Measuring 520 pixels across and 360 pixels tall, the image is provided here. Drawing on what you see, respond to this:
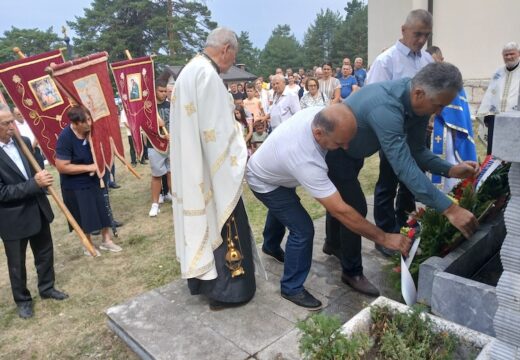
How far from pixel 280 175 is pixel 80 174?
2794mm

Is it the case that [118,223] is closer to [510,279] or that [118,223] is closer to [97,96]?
[97,96]

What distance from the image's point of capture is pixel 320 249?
4.18m

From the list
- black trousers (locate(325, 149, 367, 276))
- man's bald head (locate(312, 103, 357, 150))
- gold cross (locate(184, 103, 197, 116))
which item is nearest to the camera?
man's bald head (locate(312, 103, 357, 150))

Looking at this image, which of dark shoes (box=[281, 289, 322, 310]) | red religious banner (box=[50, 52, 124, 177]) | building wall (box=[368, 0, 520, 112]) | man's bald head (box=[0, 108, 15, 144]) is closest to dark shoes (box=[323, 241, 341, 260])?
dark shoes (box=[281, 289, 322, 310])

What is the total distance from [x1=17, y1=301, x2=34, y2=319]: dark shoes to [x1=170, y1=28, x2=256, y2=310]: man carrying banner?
1.59 metres

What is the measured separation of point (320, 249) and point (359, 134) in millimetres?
1596

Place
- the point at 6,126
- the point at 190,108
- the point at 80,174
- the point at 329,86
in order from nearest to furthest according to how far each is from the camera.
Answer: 1. the point at 190,108
2. the point at 6,126
3. the point at 80,174
4. the point at 329,86

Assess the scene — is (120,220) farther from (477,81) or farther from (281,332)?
(477,81)

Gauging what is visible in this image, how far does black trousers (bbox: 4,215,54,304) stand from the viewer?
3.60 m

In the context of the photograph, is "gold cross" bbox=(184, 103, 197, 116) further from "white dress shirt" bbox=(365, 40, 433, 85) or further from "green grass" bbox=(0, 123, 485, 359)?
"white dress shirt" bbox=(365, 40, 433, 85)

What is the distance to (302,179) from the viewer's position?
271 cm

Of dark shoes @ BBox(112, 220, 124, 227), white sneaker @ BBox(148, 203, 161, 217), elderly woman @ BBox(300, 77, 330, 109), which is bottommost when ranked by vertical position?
dark shoes @ BBox(112, 220, 124, 227)

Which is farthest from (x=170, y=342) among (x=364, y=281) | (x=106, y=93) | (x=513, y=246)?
(x=106, y=93)

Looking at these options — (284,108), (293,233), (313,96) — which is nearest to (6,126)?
(293,233)
